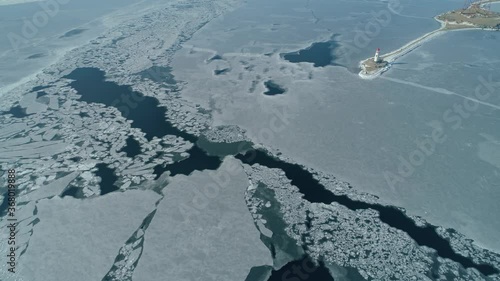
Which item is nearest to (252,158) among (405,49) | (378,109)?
(378,109)

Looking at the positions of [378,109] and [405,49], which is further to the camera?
[405,49]

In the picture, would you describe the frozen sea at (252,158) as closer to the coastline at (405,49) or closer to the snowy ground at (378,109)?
the snowy ground at (378,109)

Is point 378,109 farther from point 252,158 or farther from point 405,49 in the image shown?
point 405,49

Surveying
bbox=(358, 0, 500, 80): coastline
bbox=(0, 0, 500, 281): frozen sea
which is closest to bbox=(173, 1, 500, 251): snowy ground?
bbox=(0, 0, 500, 281): frozen sea

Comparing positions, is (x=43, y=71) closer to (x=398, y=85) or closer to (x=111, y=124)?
(x=111, y=124)

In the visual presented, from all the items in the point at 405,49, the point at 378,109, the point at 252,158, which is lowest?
the point at 405,49

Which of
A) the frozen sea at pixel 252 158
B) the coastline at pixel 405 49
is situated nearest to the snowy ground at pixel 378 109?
the frozen sea at pixel 252 158

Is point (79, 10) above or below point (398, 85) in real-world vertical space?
above

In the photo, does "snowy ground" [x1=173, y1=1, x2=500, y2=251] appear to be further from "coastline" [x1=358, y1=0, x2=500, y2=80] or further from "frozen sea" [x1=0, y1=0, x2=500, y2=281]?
"coastline" [x1=358, y1=0, x2=500, y2=80]

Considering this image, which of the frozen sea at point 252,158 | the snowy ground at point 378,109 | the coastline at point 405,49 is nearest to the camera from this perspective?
the frozen sea at point 252,158

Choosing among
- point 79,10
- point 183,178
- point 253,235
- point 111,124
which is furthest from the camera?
point 79,10

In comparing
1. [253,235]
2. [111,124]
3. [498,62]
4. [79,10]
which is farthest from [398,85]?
[79,10]
